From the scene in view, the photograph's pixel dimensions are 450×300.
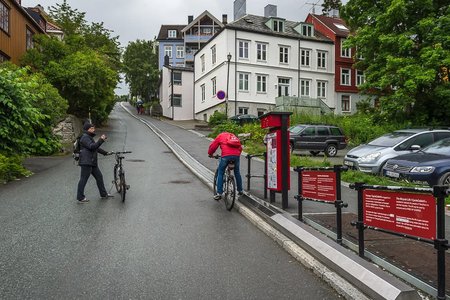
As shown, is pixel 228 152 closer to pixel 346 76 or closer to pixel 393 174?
pixel 393 174

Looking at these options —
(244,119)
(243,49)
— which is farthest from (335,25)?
(244,119)

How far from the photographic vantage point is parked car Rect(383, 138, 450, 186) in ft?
37.4

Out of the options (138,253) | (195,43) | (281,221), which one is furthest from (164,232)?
(195,43)

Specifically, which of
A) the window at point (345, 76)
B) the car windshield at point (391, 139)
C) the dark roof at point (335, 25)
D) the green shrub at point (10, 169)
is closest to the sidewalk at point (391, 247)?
the car windshield at point (391, 139)

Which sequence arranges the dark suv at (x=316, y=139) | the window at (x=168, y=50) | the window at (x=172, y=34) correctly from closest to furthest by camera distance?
1. the dark suv at (x=316, y=139)
2. the window at (x=168, y=50)
3. the window at (x=172, y=34)

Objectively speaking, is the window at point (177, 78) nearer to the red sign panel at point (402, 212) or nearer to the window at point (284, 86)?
the window at point (284, 86)

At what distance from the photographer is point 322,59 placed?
4975cm

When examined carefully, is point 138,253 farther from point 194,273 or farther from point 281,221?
point 281,221

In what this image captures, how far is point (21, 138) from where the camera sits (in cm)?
1547

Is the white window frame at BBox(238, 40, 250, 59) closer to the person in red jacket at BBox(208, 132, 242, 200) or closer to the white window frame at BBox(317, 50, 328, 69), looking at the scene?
the white window frame at BBox(317, 50, 328, 69)

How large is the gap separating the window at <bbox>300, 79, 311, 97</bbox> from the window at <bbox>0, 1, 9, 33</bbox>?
99.7 feet

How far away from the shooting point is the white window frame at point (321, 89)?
162 ft

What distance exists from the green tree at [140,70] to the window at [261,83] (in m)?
37.8

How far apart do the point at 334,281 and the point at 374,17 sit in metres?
29.7
